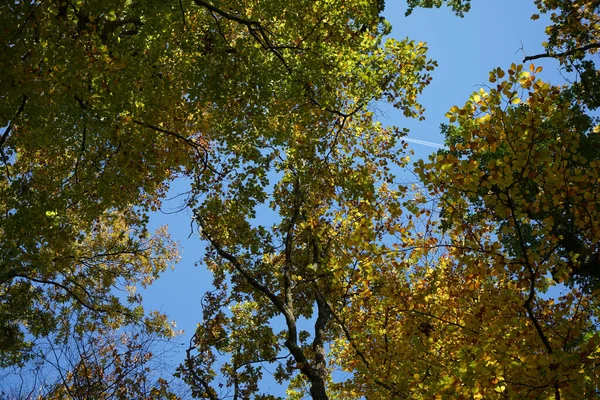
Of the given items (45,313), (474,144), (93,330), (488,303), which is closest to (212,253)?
(93,330)

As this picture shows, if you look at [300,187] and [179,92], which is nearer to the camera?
[179,92]

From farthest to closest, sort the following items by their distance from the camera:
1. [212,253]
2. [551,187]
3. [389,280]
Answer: [212,253]
[389,280]
[551,187]

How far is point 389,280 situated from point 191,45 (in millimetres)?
5387

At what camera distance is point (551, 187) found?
16.0 ft

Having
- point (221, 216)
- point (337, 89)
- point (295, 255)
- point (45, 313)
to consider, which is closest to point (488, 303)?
point (337, 89)

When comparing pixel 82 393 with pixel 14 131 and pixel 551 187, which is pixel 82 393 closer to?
pixel 14 131

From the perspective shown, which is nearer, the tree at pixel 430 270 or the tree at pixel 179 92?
the tree at pixel 430 270

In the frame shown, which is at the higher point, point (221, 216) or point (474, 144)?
point (221, 216)

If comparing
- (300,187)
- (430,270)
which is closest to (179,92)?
(300,187)

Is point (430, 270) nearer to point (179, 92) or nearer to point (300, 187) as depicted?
point (300, 187)

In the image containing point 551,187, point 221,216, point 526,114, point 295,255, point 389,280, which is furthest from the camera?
point 295,255

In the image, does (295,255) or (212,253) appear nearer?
(212,253)

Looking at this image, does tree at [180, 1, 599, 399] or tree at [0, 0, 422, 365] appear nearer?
tree at [180, 1, 599, 399]

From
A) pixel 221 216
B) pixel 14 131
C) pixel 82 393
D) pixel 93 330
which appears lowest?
pixel 82 393
